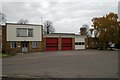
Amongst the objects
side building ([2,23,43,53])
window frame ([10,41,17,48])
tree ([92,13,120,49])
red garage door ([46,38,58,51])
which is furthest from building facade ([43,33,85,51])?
window frame ([10,41,17,48])

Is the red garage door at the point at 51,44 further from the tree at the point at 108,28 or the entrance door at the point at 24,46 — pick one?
the tree at the point at 108,28

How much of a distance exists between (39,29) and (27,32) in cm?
332

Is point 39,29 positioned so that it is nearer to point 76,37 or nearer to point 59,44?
point 59,44

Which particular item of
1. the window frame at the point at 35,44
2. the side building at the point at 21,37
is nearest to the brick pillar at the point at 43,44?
the side building at the point at 21,37

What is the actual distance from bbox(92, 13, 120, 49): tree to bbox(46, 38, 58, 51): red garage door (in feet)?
43.7

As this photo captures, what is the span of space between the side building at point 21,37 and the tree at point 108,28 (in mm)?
18045

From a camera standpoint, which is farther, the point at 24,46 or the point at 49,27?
the point at 49,27

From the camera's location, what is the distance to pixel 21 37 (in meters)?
54.1

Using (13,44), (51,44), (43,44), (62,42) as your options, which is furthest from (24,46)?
(62,42)

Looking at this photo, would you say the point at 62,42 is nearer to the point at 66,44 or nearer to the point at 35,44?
the point at 66,44

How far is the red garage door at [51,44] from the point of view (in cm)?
5828

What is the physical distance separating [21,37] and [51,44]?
8918 millimetres

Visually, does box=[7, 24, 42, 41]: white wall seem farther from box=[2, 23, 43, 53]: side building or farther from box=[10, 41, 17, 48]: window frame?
box=[10, 41, 17, 48]: window frame

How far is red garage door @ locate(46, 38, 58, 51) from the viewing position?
5828cm
